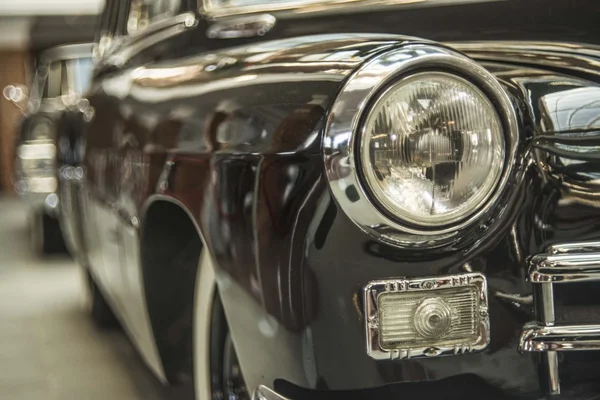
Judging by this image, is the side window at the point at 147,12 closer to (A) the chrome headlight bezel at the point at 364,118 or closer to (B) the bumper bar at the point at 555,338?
(A) the chrome headlight bezel at the point at 364,118

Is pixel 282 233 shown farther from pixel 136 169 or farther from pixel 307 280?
pixel 136 169

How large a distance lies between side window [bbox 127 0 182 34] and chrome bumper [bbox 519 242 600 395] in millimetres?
1274

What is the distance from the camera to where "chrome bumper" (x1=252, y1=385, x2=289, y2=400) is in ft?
4.23

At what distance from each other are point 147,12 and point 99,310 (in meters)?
1.70

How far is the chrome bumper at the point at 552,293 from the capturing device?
4.10 feet

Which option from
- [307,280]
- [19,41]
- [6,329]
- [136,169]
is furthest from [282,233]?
[19,41]

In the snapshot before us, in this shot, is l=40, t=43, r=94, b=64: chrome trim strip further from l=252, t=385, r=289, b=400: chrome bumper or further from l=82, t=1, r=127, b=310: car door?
l=252, t=385, r=289, b=400: chrome bumper

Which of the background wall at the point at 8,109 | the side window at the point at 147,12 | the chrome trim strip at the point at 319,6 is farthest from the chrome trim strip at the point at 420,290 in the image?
the background wall at the point at 8,109

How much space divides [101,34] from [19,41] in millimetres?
12310

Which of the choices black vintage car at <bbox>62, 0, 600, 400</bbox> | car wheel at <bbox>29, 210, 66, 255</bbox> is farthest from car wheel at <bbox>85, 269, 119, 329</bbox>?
black vintage car at <bbox>62, 0, 600, 400</bbox>

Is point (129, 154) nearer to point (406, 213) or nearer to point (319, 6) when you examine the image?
point (319, 6)

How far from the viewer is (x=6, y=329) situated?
3840 mm

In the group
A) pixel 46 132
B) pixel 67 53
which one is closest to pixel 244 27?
pixel 46 132

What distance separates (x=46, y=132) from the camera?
5344mm
